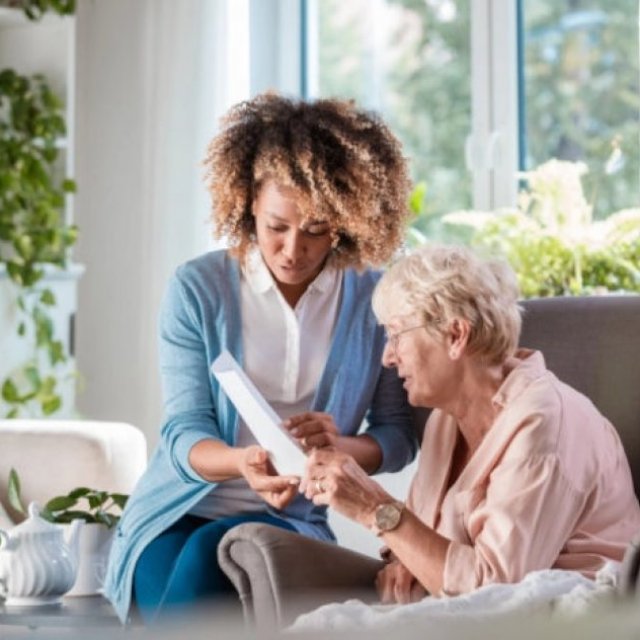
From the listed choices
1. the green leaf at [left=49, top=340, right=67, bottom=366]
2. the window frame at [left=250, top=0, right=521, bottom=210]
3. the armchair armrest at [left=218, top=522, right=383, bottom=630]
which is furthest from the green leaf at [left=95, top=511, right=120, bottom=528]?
the window frame at [left=250, top=0, right=521, bottom=210]

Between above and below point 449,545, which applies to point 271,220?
above

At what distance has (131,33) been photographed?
14.3ft

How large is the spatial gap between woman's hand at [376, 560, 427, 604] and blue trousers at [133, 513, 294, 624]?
192mm

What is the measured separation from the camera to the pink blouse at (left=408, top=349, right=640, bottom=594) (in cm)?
184

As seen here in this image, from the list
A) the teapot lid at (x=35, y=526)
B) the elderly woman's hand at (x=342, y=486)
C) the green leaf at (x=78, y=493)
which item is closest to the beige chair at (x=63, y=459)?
the green leaf at (x=78, y=493)

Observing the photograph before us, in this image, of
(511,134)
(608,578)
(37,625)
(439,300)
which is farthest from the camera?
(511,134)

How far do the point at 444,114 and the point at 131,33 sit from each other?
95 centimetres

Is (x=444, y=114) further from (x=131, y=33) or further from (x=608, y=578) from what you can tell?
(x=608, y=578)

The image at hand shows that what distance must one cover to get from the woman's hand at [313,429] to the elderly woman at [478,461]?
0.07 metres

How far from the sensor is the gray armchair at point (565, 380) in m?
2.04

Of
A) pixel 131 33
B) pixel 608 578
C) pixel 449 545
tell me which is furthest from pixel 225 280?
pixel 131 33

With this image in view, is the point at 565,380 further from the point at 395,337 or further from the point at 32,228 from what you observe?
the point at 32,228

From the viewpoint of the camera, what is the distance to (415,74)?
169 inches

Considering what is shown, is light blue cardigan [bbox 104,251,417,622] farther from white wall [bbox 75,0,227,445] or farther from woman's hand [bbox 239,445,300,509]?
white wall [bbox 75,0,227,445]
